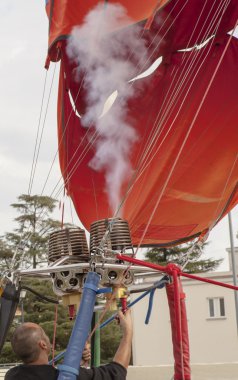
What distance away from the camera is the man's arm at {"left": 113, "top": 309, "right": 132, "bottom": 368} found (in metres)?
2.59

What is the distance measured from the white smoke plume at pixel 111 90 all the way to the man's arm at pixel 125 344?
4.52m

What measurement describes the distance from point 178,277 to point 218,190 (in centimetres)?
393

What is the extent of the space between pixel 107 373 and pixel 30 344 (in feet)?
1.09

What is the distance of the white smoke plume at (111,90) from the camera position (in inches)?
290

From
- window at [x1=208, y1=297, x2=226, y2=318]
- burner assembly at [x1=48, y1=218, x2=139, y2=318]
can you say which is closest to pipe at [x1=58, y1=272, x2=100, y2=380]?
burner assembly at [x1=48, y1=218, x2=139, y2=318]

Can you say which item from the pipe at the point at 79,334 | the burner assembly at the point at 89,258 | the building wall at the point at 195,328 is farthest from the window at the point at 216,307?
the pipe at the point at 79,334

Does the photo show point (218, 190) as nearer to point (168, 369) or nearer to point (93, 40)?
point (93, 40)

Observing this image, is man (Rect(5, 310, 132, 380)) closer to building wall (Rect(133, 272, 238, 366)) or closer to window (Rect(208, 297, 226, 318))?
building wall (Rect(133, 272, 238, 366))

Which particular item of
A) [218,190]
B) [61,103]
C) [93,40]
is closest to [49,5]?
[93,40]

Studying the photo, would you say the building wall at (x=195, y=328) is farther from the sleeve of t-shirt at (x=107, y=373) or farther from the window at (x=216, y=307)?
the sleeve of t-shirt at (x=107, y=373)

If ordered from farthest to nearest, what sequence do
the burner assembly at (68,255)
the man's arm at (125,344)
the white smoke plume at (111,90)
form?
the white smoke plume at (111,90), the burner assembly at (68,255), the man's arm at (125,344)

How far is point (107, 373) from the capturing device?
8.17 feet

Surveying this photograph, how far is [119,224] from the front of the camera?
4332 millimetres

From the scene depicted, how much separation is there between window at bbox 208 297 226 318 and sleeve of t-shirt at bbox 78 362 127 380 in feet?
69.4
